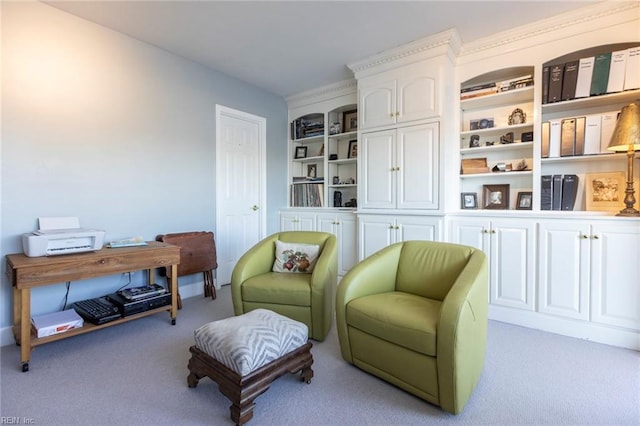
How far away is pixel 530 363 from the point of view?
1964mm

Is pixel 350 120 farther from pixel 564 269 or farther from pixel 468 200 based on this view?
pixel 564 269

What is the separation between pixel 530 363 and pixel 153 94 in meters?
3.77

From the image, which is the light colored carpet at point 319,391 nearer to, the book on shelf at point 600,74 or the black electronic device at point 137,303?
the black electronic device at point 137,303

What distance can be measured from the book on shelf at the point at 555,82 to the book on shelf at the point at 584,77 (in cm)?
11

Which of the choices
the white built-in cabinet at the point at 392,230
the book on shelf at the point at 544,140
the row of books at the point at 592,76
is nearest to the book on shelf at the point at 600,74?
the row of books at the point at 592,76

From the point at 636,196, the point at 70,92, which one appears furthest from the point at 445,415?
the point at 70,92

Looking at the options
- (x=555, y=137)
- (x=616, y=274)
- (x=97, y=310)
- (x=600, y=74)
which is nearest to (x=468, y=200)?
(x=555, y=137)

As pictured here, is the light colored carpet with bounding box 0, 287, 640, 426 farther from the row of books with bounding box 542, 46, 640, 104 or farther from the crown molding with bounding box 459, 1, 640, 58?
the crown molding with bounding box 459, 1, 640, 58

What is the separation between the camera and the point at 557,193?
101 inches

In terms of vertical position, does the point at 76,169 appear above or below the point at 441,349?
above

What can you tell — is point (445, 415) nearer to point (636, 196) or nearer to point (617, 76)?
point (636, 196)

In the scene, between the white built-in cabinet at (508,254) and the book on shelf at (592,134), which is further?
the white built-in cabinet at (508,254)

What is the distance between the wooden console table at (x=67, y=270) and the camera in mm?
1868

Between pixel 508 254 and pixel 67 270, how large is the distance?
10.9 feet
